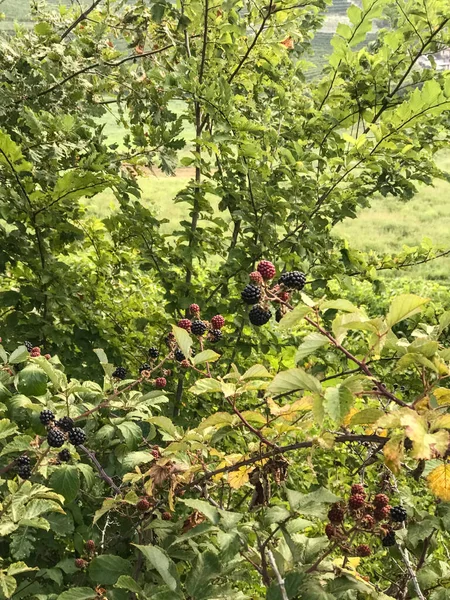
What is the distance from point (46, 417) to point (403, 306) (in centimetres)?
77

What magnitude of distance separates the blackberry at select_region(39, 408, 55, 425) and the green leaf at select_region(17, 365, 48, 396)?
0.23 feet

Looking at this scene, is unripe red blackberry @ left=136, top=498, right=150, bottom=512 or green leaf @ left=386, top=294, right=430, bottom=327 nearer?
green leaf @ left=386, top=294, right=430, bottom=327

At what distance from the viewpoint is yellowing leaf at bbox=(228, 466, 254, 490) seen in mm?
1079

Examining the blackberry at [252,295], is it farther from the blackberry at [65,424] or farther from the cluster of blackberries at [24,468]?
the cluster of blackberries at [24,468]

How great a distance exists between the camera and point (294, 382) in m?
0.85

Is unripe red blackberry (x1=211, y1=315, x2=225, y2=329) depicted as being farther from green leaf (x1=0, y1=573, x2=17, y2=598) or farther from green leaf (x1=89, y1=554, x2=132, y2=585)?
green leaf (x1=0, y1=573, x2=17, y2=598)

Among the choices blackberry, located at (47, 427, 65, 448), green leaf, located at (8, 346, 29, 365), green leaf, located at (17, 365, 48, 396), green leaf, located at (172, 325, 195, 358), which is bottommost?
blackberry, located at (47, 427, 65, 448)

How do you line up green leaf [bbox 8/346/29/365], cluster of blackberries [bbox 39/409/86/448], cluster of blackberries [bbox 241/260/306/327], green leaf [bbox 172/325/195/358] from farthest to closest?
green leaf [bbox 8/346/29/365], cluster of blackberries [bbox 39/409/86/448], green leaf [bbox 172/325/195/358], cluster of blackberries [bbox 241/260/306/327]

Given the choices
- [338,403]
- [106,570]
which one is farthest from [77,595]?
[338,403]

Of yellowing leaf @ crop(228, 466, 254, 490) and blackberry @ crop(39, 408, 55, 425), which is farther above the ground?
blackberry @ crop(39, 408, 55, 425)

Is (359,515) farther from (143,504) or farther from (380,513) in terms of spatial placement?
(143,504)

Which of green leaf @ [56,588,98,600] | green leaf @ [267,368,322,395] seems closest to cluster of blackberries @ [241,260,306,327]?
green leaf @ [267,368,322,395]

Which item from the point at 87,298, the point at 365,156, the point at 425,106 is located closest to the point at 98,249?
the point at 87,298

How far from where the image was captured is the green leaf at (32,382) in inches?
49.9
